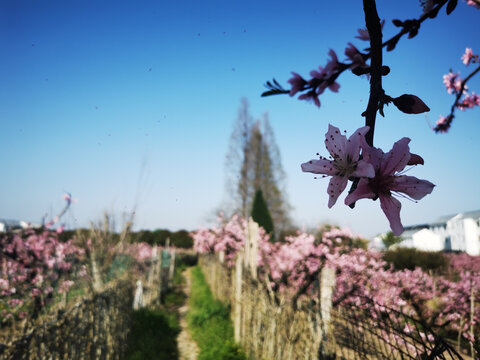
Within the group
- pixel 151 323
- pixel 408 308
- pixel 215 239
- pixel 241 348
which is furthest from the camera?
pixel 215 239

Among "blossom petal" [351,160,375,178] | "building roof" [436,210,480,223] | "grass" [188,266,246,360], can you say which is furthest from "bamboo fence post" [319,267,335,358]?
"building roof" [436,210,480,223]

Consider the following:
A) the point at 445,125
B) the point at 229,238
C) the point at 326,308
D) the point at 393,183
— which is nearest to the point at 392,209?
the point at 393,183

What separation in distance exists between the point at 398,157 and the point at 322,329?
308cm

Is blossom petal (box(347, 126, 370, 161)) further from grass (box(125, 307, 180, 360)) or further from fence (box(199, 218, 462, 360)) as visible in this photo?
grass (box(125, 307, 180, 360))

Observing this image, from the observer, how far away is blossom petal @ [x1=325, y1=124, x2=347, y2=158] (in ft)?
2.01

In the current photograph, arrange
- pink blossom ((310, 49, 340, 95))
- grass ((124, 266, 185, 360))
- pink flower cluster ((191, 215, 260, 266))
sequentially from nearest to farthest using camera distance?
pink blossom ((310, 49, 340, 95)), grass ((124, 266, 185, 360)), pink flower cluster ((191, 215, 260, 266))

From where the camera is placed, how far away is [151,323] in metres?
8.76

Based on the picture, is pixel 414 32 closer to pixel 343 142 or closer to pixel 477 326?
pixel 343 142

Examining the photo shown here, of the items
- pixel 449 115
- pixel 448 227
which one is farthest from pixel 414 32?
pixel 448 227

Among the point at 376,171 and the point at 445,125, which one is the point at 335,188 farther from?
the point at 445,125

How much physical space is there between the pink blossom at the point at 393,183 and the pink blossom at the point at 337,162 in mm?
38

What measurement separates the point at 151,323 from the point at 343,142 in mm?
9557

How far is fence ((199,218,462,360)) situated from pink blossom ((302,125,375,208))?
1108mm

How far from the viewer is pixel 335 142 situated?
2.08ft
